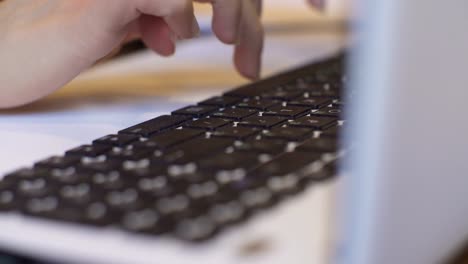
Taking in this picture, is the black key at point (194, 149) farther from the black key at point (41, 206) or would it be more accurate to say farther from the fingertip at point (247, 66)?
the fingertip at point (247, 66)

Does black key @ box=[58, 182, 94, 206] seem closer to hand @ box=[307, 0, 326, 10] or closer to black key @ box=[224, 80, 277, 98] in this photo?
black key @ box=[224, 80, 277, 98]

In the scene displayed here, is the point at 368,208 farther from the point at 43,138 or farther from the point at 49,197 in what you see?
the point at 43,138

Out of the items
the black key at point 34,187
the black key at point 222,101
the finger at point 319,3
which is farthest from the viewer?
the finger at point 319,3

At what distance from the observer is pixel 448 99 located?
11.6 inches

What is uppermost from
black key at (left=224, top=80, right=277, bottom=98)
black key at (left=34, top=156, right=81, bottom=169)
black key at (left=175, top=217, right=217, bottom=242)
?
black key at (left=224, top=80, right=277, bottom=98)

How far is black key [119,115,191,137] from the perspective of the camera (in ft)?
1.59

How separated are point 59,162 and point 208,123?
127 millimetres

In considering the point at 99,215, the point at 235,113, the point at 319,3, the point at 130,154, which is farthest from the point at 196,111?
the point at 319,3

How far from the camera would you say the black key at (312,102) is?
0.55m

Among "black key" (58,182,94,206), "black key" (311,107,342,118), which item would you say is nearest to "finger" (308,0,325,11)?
"black key" (311,107,342,118)

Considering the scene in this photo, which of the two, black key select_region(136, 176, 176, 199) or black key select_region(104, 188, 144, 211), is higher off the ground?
black key select_region(136, 176, 176, 199)

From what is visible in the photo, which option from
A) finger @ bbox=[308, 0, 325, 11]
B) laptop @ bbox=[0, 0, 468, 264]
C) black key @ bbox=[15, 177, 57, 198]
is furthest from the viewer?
finger @ bbox=[308, 0, 325, 11]

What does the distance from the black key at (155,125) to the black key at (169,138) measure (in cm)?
1

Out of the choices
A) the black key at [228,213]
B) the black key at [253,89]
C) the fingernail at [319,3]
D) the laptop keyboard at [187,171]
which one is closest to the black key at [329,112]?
the laptop keyboard at [187,171]
